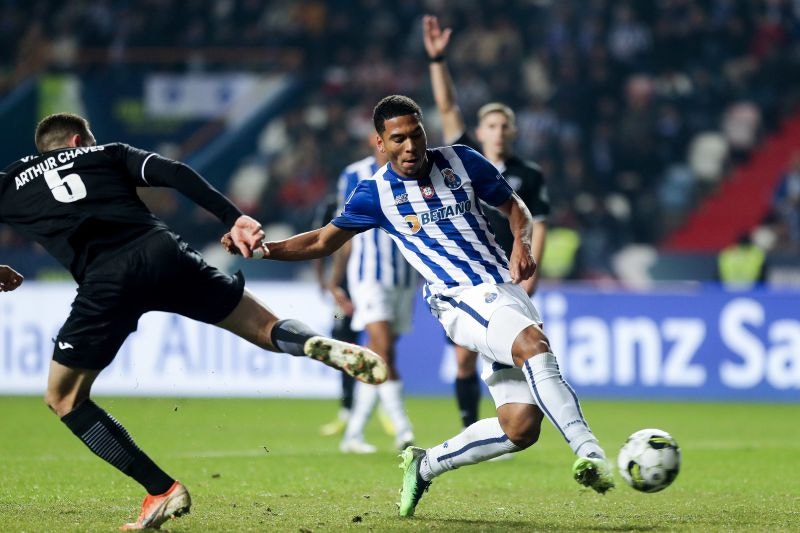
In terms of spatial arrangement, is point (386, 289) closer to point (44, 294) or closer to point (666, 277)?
point (44, 294)

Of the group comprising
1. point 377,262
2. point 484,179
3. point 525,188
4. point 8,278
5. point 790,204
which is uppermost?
point 790,204

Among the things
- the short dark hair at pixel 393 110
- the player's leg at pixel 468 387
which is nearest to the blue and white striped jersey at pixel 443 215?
the short dark hair at pixel 393 110

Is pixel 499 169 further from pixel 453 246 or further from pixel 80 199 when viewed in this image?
pixel 80 199

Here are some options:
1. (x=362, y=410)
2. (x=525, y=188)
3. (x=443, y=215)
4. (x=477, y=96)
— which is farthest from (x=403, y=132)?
(x=477, y=96)

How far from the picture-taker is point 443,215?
235 inches

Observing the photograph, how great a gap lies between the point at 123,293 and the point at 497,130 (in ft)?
11.8

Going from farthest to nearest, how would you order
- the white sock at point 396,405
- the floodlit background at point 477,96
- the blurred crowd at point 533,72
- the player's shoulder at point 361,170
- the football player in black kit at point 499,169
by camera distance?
the blurred crowd at point 533,72 → the floodlit background at point 477,96 → the player's shoulder at point 361,170 → the white sock at point 396,405 → the football player in black kit at point 499,169

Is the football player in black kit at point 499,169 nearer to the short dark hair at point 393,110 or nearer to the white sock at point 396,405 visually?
the white sock at point 396,405

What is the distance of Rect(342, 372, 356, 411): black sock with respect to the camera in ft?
34.5

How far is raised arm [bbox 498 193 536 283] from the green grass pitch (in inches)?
42.4

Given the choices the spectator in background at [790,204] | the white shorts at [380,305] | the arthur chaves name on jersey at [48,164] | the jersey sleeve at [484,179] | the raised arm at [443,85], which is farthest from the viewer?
the spectator in background at [790,204]

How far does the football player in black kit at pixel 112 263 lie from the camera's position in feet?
18.1

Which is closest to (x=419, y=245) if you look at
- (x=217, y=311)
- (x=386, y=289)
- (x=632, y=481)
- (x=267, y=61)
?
(x=217, y=311)

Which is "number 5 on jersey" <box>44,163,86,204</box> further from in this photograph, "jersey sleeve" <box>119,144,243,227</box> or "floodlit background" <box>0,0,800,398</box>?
"floodlit background" <box>0,0,800,398</box>
